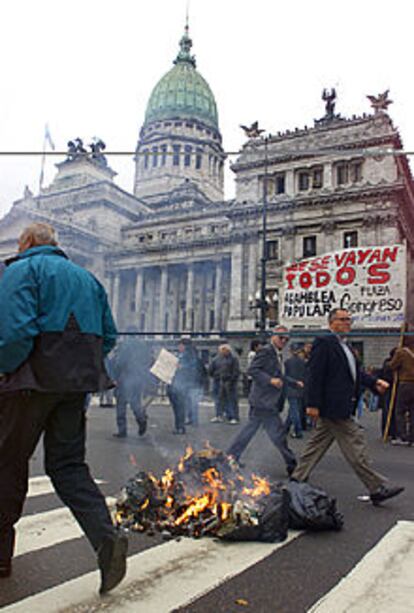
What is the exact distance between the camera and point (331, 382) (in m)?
4.86

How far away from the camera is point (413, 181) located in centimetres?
4112

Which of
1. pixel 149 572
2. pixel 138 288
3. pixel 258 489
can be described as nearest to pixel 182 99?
pixel 138 288

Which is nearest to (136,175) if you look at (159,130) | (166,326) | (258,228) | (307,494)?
(159,130)

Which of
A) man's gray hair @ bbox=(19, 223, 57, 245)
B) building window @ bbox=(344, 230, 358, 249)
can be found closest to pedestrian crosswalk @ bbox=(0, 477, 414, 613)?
man's gray hair @ bbox=(19, 223, 57, 245)

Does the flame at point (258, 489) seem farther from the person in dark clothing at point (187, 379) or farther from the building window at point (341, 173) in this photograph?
the building window at point (341, 173)

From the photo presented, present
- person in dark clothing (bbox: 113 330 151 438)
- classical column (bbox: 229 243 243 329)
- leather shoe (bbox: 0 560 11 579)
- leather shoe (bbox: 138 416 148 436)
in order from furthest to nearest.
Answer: classical column (bbox: 229 243 243 329)
leather shoe (bbox: 138 416 148 436)
person in dark clothing (bbox: 113 330 151 438)
leather shoe (bbox: 0 560 11 579)

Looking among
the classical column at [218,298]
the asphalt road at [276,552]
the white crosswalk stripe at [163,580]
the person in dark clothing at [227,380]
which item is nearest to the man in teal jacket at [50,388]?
the white crosswalk stripe at [163,580]

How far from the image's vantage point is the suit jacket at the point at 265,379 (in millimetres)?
6195

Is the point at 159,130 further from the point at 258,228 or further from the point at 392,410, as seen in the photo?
the point at 392,410

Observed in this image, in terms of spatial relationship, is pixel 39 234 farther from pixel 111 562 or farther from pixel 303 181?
pixel 303 181

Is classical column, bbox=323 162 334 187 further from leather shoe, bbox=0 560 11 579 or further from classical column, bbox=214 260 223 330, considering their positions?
leather shoe, bbox=0 560 11 579

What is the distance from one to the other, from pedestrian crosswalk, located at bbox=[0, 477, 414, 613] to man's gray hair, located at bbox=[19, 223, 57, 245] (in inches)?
70.8

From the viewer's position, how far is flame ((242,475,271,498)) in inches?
152

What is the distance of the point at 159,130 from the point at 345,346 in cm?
6594
